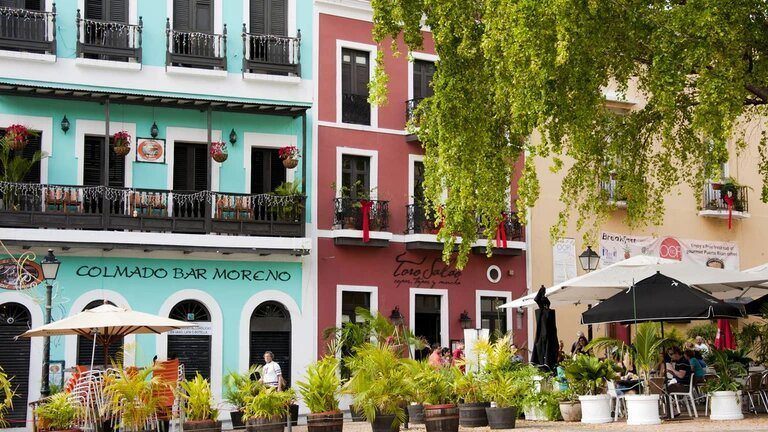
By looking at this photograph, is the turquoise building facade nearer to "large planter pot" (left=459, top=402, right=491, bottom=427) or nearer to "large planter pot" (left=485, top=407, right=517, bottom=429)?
"large planter pot" (left=459, top=402, right=491, bottom=427)

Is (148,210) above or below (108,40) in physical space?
below

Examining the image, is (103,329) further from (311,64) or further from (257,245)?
(311,64)

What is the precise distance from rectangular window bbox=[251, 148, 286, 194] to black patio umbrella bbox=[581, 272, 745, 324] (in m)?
11.7

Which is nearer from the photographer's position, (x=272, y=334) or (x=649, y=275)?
(x=649, y=275)

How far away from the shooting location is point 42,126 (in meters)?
28.2

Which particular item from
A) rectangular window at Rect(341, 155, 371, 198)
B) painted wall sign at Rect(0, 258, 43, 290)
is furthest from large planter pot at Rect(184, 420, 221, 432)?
rectangular window at Rect(341, 155, 371, 198)

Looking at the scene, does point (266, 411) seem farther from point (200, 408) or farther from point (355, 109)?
point (355, 109)

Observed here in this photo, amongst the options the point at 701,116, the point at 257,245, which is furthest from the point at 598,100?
the point at 257,245

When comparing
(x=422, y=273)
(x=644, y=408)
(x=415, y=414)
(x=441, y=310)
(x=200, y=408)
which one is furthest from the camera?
(x=441, y=310)

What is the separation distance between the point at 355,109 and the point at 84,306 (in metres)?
8.61

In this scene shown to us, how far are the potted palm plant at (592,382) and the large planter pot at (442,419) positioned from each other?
2.81 meters

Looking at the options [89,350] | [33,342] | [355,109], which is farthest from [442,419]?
[355,109]

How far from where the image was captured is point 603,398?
2003 centimetres

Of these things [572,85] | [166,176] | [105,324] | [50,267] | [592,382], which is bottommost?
[592,382]
